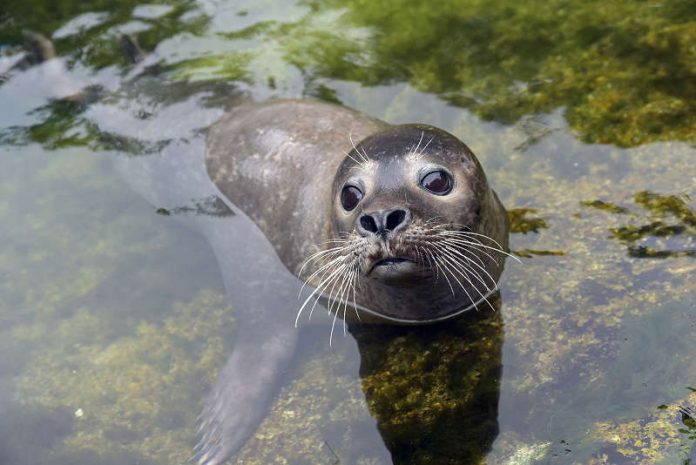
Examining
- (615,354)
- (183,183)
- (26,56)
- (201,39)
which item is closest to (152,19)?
(201,39)

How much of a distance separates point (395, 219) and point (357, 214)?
0.38 meters

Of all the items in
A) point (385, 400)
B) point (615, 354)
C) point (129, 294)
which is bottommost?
point (129, 294)

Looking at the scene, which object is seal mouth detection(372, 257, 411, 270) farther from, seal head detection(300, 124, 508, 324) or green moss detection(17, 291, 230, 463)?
green moss detection(17, 291, 230, 463)

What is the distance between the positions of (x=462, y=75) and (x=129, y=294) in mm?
2943

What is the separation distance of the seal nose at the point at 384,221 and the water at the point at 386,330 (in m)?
0.91

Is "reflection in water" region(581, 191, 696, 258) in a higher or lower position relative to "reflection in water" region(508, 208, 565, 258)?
higher

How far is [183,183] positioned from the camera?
6.12m

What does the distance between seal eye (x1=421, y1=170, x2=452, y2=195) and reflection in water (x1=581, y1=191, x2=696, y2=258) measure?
45.3 inches

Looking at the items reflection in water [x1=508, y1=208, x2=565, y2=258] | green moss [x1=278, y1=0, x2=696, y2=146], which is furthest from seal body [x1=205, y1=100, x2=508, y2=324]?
green moss [x1=278, y1=0, x2=696, y2=146]

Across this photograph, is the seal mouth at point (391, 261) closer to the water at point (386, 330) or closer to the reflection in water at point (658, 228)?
the water at point (386, 330)

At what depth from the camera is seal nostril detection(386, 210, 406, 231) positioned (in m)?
3.98

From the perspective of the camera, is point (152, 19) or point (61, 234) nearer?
point (61, 234)

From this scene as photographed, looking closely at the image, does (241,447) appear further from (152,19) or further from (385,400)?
(152,19)

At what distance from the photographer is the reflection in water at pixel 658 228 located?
4590 mm
